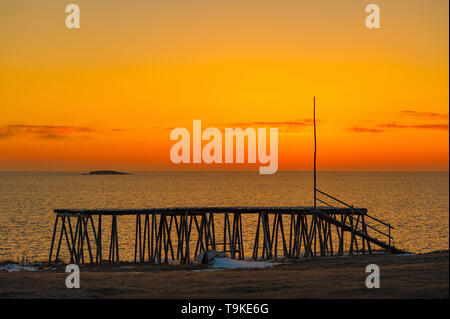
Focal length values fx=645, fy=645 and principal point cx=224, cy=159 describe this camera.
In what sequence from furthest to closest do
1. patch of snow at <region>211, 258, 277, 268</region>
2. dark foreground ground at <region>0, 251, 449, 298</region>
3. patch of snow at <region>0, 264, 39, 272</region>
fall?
patch of snow at <region>0, 264, 39, 272</region> < patch of snow at <region>211, 258, 277, 268</region> < dark foreground ground at <region>0, 251, 449, 298</region>

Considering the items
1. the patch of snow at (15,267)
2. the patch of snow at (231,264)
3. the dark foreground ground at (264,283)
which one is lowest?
the patch of snow at (15,267)

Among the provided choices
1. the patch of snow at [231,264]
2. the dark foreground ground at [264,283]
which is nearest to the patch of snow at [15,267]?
the dark foreground ground at [264,283]

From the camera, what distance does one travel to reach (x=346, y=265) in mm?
26078

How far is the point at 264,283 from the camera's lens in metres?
21.8

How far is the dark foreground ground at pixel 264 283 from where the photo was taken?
63.5ft

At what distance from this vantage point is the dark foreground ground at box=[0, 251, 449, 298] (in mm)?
19356

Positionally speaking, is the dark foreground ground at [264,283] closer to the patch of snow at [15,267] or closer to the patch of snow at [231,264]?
the patch of snow at [231,264]

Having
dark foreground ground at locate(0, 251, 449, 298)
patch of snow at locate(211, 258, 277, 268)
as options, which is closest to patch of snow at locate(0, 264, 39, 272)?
dark foreground ground at locate(0, 251, 449, 298)

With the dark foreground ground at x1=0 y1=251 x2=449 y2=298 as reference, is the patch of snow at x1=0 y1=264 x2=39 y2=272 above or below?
below

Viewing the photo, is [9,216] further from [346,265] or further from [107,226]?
[346,265]

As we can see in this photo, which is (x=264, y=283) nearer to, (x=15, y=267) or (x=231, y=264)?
(x=231, y=264)

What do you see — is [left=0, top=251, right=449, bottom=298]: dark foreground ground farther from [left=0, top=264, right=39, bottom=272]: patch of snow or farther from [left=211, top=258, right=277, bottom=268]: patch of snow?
[left=0, top=264, right=39, bottom=272]: patch of snow
